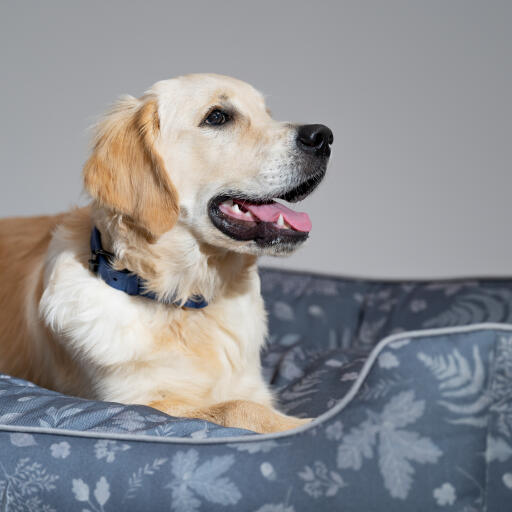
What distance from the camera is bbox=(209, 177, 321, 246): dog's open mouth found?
69.7 inches

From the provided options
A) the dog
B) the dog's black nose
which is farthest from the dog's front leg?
the dog's black nose

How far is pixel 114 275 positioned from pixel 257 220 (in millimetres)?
443

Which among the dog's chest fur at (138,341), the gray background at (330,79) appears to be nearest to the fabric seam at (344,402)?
the dog's chest fur at (138,341)

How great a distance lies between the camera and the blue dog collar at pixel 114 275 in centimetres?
183

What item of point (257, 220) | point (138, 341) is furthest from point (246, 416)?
point (257, 220)

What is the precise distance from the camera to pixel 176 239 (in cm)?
184

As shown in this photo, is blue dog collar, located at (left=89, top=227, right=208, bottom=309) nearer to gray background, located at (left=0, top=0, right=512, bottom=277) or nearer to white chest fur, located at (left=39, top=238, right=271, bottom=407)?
white chest fur, located at (left=39, top=238, right=271, bottom=407)

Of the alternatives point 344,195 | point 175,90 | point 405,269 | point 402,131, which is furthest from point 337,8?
point 175,90

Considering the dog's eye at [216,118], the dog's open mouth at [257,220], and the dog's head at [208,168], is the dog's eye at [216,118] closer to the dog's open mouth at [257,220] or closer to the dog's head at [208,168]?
the dog's head at [208,168]

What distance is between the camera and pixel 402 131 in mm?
3682

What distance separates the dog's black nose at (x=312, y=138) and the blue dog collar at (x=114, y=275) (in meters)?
0.59

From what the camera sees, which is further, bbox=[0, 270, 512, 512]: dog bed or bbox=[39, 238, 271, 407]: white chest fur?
bbox=[39, 238, 271, 407]: white chest fur

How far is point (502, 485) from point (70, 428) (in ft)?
3.04

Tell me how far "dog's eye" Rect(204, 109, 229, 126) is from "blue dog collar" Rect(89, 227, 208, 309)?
464 millimetres
